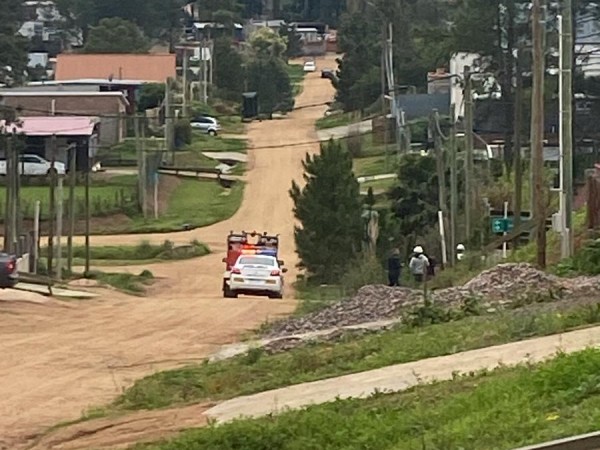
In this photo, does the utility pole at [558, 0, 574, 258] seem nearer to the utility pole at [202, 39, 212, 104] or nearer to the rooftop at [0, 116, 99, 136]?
the rooftop at [0, 116, 99, 136]

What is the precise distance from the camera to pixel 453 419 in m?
11.6

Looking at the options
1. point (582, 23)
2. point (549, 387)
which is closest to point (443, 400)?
point (549, 387)

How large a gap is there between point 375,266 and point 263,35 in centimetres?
9055

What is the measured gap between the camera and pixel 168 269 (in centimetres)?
5056

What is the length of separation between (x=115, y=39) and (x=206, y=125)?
30.5 meters

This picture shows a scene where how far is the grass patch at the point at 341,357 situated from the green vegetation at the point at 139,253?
33436mm

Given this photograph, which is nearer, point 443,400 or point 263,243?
point 443,400

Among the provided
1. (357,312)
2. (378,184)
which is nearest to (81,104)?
(378,184)

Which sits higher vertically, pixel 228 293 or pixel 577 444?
pixel 577 444

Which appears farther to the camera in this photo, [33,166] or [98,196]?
[33,166]

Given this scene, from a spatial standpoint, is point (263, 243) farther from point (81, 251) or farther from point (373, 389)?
point (373, 389)

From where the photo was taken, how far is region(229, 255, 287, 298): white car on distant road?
38.7m

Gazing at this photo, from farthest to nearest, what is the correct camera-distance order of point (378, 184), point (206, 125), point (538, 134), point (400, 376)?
point (206, 125) < point (378, 184) < point (538, 134) < point (400, 376)

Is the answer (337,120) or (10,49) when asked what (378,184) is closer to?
(337,120)
